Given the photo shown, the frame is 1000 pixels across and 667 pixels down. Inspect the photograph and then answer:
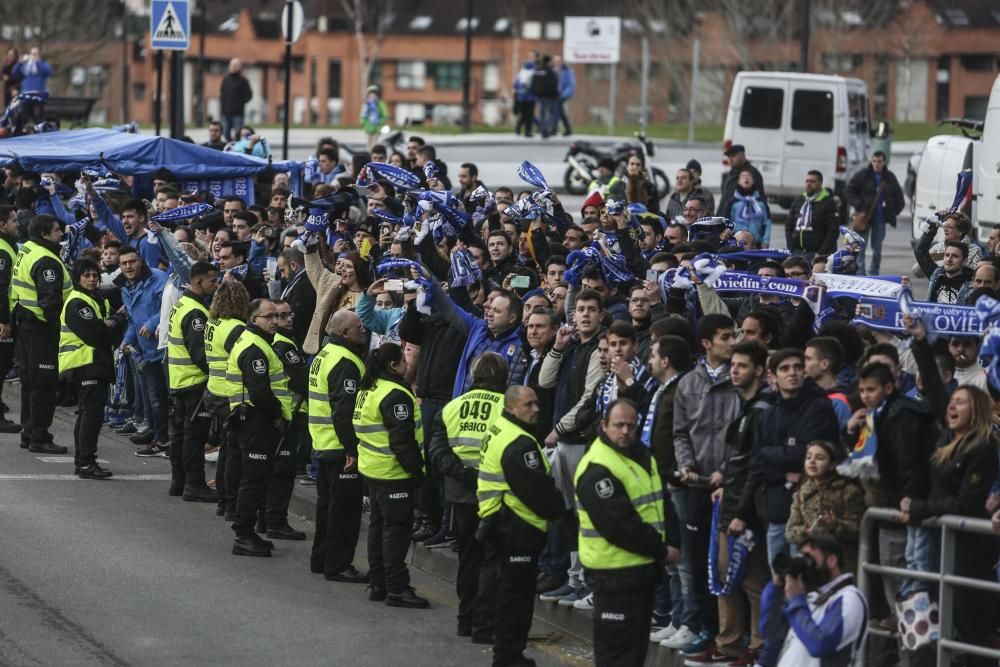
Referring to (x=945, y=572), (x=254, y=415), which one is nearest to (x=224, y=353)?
(x=254, y=415)

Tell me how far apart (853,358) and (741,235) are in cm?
518

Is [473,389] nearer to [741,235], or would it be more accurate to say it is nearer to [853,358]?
[853,358]

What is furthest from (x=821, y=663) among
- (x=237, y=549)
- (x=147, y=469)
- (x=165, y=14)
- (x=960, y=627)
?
(x=165, y=14)

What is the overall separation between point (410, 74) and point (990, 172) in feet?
265

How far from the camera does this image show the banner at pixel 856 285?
11492 millimetres

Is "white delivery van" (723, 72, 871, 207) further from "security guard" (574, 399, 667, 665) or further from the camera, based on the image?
the camera

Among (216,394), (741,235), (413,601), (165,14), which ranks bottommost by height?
(413,601)

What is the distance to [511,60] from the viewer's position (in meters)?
96.7

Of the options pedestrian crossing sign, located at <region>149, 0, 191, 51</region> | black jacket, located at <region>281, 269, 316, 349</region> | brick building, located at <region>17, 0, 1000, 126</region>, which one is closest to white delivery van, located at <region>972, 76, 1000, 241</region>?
black jacket, located at <region>281, 269, 316, 349</region>

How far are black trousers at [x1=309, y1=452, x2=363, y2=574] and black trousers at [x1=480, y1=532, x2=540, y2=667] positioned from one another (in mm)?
2105

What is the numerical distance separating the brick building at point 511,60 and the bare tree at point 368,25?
24 centimetres

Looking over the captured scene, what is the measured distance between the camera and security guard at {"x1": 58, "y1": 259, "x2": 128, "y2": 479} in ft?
52.7

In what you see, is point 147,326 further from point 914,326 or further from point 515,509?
point 914,326

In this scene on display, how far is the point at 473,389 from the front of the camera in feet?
37.8
